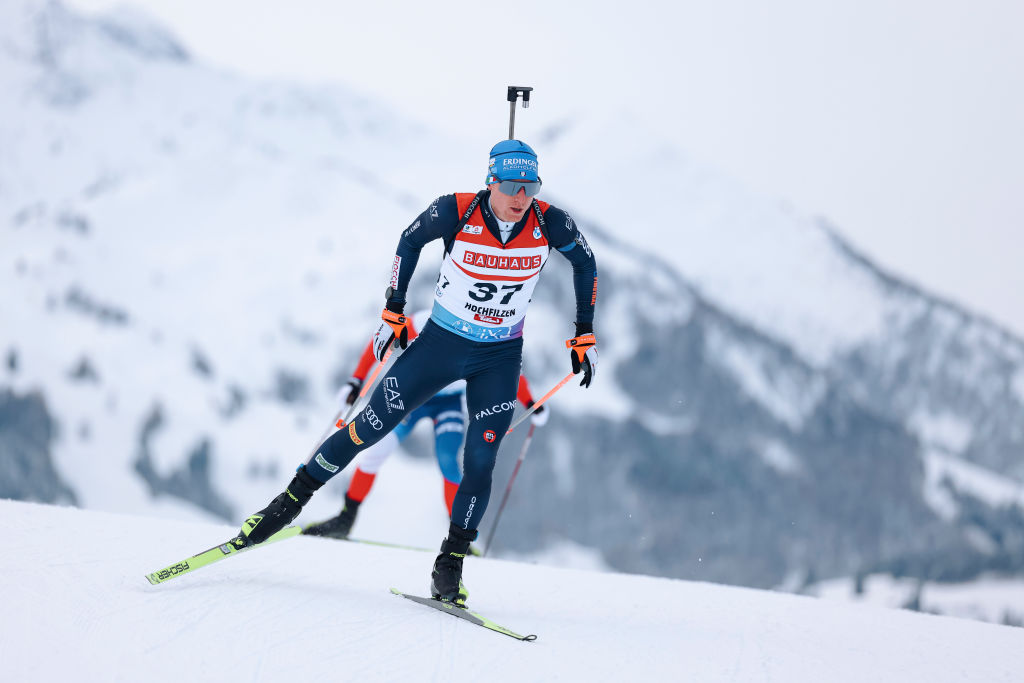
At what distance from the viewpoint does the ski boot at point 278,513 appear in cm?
517

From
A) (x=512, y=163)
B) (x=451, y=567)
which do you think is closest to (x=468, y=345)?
(x=512, y=163)

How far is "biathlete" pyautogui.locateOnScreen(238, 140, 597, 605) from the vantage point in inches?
203

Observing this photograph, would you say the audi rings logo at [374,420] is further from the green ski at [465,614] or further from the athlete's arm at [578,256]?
the athlete's arm at [578,256]

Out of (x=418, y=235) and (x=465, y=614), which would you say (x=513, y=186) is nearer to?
(x=418, y=235)

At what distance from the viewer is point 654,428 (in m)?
154

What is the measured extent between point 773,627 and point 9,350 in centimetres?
16399

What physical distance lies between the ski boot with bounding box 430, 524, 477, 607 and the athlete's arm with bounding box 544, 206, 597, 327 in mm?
1606

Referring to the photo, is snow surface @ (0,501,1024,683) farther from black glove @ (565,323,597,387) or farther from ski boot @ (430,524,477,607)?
black glove @ (565,323,597,387)

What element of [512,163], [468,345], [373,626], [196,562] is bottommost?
[373,626]

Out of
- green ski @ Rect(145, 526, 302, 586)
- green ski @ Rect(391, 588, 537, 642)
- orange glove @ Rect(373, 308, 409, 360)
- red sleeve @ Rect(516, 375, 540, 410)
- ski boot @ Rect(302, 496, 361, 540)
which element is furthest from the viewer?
ski boot @ Rect(302, 496, 361, 540)

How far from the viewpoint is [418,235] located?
5289 mm

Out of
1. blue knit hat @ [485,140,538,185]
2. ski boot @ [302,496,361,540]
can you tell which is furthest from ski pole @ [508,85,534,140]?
ski boot @ [302,496,361,540]

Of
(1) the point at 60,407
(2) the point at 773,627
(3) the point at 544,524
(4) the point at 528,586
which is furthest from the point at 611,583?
(1) the point at 60,407

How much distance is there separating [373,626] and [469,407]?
144cm
